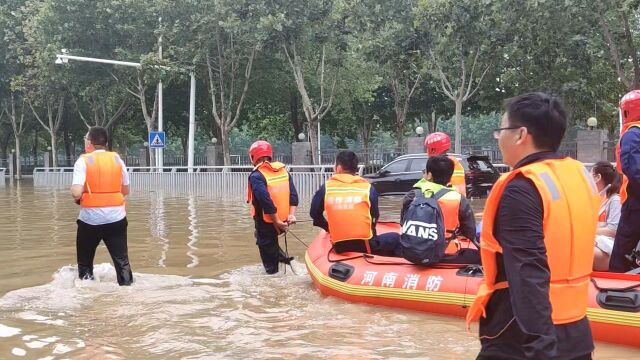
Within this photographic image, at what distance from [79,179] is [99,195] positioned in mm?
247

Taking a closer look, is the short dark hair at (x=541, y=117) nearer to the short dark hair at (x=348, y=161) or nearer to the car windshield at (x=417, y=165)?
the short dark hair at (x=348, y=161)

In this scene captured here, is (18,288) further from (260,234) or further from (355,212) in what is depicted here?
(355,212)

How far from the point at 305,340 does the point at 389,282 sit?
3.87 ft

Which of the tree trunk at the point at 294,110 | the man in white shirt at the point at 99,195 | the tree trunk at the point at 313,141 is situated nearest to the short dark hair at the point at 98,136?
the man in white shirt at the point at 99,195

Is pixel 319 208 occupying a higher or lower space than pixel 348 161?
lower

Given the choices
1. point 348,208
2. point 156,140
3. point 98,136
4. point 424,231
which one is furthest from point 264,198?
point 156,140

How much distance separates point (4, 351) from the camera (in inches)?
209

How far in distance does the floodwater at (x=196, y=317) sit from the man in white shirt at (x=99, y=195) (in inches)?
22.3

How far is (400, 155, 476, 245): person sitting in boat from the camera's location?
20.0 ft

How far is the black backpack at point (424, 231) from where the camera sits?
6.00 m

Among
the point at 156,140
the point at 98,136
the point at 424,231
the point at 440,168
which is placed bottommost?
the point at 424,231

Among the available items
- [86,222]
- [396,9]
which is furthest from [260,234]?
[396,9]

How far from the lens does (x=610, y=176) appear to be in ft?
Result: 21.3

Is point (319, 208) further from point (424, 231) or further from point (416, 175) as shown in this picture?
point (416, 175)
